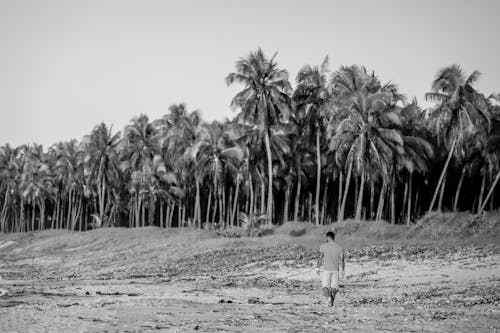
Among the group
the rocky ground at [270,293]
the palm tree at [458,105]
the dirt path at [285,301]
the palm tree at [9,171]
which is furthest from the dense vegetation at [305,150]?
the dirt path at [285,301]

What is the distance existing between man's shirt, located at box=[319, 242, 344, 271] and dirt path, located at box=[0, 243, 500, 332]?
0.97 metres

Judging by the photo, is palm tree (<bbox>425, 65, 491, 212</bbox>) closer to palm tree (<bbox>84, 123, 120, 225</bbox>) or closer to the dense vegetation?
the dense vegetation

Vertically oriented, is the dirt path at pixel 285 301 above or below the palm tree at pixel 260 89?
below

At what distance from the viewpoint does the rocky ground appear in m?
11.4

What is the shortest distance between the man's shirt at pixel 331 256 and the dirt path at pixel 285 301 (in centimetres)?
97

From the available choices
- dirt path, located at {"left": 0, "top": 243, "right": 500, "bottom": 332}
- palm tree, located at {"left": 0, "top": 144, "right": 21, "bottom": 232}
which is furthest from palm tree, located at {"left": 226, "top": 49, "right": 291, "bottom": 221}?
palm tree, located at {"left": 0, "top": 144, "right": 21, "bottom": 232}

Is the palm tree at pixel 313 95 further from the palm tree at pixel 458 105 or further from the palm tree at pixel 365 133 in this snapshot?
the palm tree at pixel 458 105

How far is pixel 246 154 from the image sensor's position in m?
52.2

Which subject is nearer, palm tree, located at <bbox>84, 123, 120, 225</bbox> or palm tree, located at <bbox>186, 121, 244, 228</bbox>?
palm tree, located at <bbox>186, 121, 244, 228</bbox>

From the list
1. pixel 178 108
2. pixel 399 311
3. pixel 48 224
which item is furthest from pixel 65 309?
pixel 48 224

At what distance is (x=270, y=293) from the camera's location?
1762 centimetres

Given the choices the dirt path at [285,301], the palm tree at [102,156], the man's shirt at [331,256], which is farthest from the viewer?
the palm tree at [102,156]

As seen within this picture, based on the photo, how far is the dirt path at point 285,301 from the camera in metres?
11.2

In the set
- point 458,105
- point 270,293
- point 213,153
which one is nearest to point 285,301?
point 270,293
